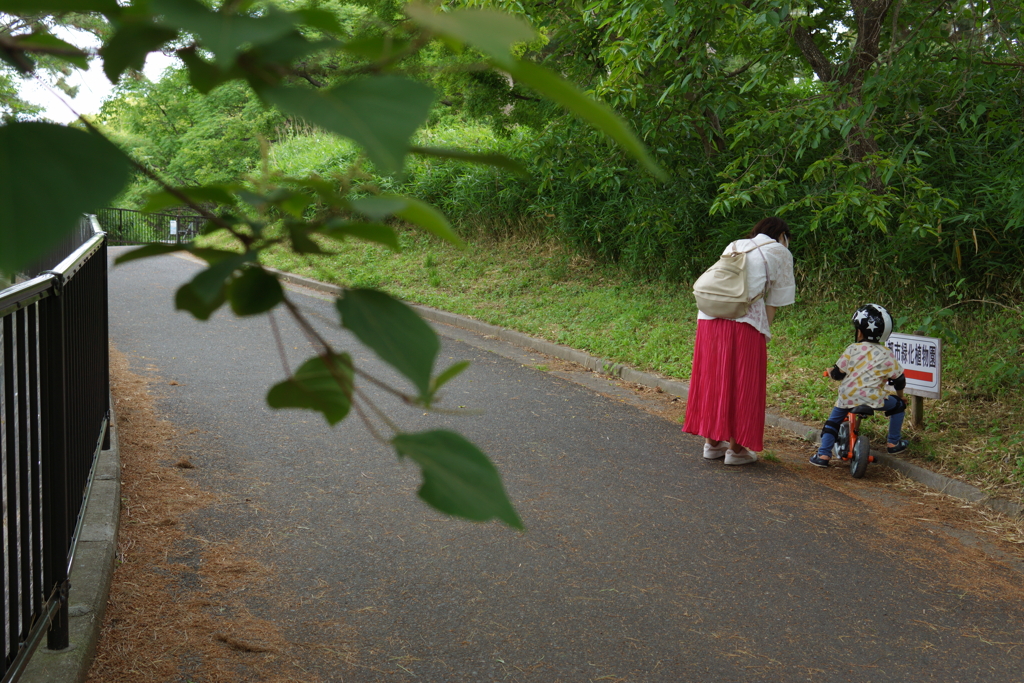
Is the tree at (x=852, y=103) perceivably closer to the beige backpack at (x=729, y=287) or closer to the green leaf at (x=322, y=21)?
the beige backpack at (x=729, y=287)

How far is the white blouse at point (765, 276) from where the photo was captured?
5.75 meters

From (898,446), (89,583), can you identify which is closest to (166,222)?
(89,583)

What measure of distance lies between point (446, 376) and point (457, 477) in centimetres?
6

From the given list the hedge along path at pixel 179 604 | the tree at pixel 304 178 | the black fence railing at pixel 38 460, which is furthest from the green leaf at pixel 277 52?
the hedge along path at pixel 179 604

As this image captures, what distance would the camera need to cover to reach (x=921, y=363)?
6.35m

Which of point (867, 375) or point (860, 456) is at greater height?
point (867, 375)

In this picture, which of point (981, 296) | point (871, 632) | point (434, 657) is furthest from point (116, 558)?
point (981, 296)

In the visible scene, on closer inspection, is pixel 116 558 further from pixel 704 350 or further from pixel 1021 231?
pixel 1021 231

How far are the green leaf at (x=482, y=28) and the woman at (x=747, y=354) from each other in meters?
5.66

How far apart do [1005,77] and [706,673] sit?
7.19m

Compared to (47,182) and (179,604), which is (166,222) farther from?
(179,604)

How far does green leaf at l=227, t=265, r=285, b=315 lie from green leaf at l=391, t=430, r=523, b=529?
112 mm

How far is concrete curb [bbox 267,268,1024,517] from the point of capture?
17.5 ft

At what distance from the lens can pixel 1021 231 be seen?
8.27 meters
